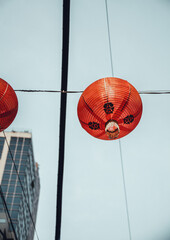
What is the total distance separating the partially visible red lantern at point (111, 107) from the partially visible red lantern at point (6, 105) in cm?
91

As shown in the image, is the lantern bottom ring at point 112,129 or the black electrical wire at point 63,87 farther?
the black electrical wire at point 63,87

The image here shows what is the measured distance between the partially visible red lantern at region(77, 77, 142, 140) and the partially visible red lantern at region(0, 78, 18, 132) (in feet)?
2.99

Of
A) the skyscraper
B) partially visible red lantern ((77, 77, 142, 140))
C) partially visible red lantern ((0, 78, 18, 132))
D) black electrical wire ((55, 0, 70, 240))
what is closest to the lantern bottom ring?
partially visible red lantern ((77, 77, 142, 140))

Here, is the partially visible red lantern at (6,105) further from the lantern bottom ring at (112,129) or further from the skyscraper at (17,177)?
the skyscraper at (17,177)

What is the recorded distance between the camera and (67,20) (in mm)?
2465

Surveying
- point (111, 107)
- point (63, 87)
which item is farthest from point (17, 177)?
point (111, 107)

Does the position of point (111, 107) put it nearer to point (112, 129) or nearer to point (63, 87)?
point (112, 129)

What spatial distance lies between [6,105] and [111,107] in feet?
4.26

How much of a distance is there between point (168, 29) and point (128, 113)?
10.8 ft

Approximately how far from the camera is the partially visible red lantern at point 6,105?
236cm

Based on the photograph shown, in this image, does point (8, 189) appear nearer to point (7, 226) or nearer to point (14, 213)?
point (14, 213)

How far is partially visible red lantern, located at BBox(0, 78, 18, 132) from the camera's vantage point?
7.73 feet

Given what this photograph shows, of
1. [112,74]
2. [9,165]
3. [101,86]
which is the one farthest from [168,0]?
[9,165]

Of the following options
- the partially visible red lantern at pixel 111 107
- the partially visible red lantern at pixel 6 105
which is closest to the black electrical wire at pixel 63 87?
the partially visible red lantern at pixel 111 107
